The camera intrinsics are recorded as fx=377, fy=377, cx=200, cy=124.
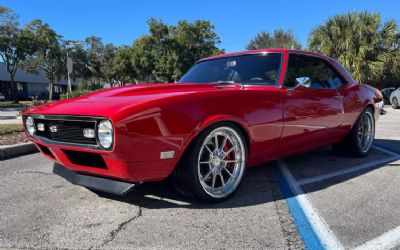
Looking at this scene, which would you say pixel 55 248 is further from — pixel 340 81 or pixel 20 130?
pixel 20 130

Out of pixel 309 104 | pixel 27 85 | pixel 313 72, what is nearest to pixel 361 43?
pixel 313 72

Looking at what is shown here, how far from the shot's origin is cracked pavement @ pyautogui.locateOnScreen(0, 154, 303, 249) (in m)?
2.59

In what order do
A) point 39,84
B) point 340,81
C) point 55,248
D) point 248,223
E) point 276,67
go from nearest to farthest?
point 55,248
point 248,223
point 276,67
point 340,81
point 39,84

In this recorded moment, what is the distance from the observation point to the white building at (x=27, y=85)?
162 ft

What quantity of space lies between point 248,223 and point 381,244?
921 millimetres

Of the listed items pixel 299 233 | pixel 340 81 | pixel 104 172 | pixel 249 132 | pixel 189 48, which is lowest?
pixel 299 233

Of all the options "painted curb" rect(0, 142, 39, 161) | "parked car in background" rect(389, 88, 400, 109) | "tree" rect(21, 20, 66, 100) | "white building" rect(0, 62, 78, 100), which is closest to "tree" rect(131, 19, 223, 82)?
"tree" rect(21, 20, 66, 100)

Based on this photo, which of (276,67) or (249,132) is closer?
(249,132)

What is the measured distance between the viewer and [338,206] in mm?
3260

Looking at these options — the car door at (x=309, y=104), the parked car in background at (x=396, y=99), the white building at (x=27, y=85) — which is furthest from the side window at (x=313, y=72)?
the white building at (x=27, y=85)

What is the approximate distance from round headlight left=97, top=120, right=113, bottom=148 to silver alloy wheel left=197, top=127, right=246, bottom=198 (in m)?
0.81

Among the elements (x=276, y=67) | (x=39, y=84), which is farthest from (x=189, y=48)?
(x=276, y=67)

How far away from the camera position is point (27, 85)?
2165 inches

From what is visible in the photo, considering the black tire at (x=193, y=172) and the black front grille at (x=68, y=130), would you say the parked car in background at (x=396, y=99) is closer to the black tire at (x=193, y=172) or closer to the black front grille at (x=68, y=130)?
the black tire at (x=193, y=172)
